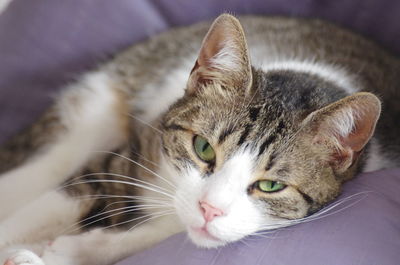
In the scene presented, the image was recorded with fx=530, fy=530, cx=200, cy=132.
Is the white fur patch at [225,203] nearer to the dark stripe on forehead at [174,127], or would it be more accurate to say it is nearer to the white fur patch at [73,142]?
the dark stripe on forehead at [174,127]

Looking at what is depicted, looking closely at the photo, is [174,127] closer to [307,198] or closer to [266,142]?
[266,142]

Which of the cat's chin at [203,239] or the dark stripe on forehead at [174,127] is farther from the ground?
the dark stripe on forehead at [174,127]

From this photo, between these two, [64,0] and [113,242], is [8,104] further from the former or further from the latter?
[113,242]

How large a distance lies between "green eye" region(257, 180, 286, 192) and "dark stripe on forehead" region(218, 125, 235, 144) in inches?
4.5

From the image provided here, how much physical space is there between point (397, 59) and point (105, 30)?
94 cm

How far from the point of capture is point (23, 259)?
3.77 feet

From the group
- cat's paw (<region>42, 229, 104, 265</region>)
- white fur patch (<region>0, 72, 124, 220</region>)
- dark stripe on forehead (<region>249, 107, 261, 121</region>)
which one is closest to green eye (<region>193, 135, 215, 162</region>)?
dark stripe on forehead (<region>249, 107, 261, 121</region>)

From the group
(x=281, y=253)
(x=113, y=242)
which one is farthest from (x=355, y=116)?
(x=113, y=242)

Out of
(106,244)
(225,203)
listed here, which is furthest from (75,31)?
(225,203)

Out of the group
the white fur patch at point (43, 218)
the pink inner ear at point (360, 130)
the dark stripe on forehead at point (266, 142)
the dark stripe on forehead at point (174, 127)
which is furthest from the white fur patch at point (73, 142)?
the pink inner ear at point (360, 130)

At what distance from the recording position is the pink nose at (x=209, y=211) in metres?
0.98

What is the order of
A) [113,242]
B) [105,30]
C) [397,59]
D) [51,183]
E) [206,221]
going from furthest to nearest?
1. [105,30]
2. [397,59]
3. [51,183]
4. [113,242]
5. [206,221]

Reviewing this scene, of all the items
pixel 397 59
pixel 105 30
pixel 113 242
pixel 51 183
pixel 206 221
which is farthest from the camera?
pixel 105 30

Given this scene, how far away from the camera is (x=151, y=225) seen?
1.31 metres
